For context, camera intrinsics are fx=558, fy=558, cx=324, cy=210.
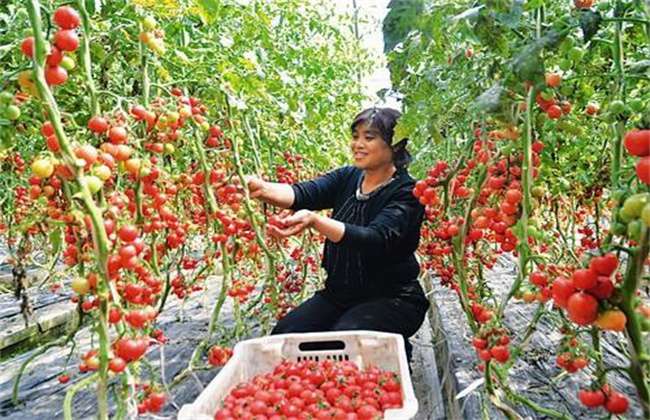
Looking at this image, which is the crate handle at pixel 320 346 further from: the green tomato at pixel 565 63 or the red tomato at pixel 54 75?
the red tomato at pixel 54 75

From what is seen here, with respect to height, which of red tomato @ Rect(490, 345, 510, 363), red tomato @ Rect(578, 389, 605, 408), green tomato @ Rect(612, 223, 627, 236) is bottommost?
red tomato @ Rect(578, 389, 605, 408)

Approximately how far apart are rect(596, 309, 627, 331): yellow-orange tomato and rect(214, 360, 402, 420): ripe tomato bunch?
0.80 metres

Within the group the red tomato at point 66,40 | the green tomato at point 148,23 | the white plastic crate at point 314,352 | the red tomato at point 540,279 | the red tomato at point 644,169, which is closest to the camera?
the red tomato at point 644,169

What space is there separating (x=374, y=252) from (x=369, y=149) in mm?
414

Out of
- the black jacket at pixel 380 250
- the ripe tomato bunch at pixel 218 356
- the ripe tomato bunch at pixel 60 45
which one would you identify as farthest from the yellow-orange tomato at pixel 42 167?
the black jacket at pixel 380 250

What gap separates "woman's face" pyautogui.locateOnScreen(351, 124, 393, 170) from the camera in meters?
2.06

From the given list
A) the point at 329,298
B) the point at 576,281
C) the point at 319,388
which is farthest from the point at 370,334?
the point at 576,281

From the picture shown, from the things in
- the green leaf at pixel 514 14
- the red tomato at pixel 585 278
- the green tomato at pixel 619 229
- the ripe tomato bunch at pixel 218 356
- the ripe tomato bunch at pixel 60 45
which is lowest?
the ripe tomato bunch at pixel 218 356

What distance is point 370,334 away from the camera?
163 cm

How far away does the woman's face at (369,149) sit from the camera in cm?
206

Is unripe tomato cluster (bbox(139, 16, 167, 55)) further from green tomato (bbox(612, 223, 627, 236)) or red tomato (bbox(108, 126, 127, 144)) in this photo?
green tomato (bbox(612, 223, 627, 236))

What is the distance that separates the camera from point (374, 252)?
186 cm

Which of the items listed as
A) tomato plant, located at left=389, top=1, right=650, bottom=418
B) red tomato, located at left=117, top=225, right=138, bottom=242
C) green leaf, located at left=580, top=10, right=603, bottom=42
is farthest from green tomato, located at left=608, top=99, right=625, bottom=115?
red tomato, located at left=117, top=225, right=138, bottom=242

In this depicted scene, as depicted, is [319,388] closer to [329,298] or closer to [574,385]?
[329,298]
